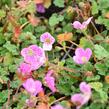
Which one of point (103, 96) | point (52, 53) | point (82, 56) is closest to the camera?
point (103, 96)

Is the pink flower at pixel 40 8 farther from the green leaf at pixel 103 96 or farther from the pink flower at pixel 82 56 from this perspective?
the green leaf at pixel 103 96

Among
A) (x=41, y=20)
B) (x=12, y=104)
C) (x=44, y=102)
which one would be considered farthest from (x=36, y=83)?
(x=41, y=20)

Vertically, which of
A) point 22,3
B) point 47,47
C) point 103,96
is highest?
Answer: point 22,3

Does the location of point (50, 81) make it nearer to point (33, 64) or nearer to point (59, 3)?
point (33, 64)

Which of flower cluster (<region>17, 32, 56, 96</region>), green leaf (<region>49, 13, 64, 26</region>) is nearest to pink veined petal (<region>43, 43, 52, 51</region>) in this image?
flower cluster (<region>17, 32, 56, 96</region>)

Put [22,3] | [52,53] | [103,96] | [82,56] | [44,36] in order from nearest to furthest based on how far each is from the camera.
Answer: [103,96] < [82,56] < [44,36] < [52,53] < [22,3]

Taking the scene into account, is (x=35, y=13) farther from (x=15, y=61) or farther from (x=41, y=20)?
(x=15, y=61)

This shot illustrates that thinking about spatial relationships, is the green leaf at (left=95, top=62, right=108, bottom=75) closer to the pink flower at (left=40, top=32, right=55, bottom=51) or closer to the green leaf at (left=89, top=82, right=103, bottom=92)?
the green leaf at (left=89, top=82, right=103, bottom=92)

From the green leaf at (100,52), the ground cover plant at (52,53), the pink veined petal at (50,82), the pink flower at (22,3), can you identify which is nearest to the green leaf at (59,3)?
the ground cover plant at (52,53)

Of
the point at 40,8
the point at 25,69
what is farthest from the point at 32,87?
the point at 40,8
